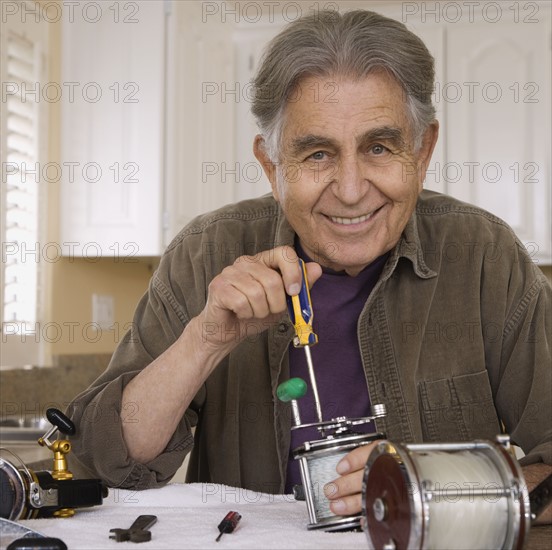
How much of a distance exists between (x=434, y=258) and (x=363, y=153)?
11.8 inches

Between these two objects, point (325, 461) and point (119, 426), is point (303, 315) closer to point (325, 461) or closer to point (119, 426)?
point (325, 461)

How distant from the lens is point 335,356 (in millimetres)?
1465

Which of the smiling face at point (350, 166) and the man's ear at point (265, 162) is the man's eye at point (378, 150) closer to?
the smiling face at point (350, 166)

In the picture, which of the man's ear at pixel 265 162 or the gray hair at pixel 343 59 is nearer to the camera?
the gray hair at pixel 343 59

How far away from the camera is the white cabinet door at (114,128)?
120 inches

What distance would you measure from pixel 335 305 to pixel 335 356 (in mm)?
88

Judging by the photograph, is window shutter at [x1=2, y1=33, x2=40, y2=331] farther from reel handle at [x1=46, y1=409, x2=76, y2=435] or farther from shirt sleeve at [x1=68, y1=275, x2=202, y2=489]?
reel handle at [x1=46, y1=409, x2=76, y2=435]

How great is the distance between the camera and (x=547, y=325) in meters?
1.43

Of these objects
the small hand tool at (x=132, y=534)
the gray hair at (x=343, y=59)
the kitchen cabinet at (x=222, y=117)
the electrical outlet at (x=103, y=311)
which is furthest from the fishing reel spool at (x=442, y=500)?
the electrical outlet at (x=103, y=311)

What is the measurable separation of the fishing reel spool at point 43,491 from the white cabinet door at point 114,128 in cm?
205

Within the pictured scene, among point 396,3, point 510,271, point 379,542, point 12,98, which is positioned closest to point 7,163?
point 12,98

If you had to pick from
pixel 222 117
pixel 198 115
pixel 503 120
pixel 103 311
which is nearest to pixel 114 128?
pixel 198 115

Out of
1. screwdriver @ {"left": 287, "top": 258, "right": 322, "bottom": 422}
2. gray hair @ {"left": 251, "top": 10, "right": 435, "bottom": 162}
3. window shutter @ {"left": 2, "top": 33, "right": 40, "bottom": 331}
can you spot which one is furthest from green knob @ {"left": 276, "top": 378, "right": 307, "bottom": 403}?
window shutter @ {"left": 2, "top": 33, "right": 40, "bottom": 331}

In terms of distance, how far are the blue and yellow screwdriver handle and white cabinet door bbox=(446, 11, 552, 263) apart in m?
2.34
